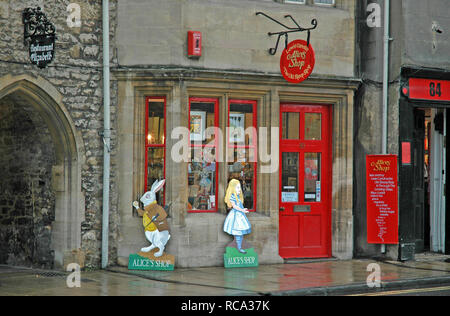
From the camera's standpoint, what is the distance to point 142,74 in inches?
516

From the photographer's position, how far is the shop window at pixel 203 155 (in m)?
13.4

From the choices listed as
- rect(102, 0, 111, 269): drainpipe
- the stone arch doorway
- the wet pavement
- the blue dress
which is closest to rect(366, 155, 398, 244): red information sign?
the wet pavement

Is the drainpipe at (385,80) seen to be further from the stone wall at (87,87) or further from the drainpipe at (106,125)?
the drainpipe at (106,125)

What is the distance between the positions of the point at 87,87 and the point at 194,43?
209 centimetres

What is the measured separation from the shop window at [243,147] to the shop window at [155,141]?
130 centimetres

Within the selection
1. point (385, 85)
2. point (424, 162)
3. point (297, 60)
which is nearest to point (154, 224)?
point (297, 60)

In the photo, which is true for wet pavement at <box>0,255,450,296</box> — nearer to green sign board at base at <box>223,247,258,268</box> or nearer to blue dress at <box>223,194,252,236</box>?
green sign board at base at <box>223,247,258,268</box>

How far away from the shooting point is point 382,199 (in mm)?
14219

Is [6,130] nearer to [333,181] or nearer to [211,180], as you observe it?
[211,180]

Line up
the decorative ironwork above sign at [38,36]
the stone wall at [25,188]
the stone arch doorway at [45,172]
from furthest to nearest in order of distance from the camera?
the stone wall at [25,188]
the stone arch doorway at [45,172]
the decorative ironwork above sign at [38,36]

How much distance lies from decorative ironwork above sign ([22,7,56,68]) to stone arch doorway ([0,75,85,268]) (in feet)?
1.25

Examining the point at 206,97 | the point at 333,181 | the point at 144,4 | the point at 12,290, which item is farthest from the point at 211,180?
the point at 12,290

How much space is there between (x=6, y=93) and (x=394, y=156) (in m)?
7.37

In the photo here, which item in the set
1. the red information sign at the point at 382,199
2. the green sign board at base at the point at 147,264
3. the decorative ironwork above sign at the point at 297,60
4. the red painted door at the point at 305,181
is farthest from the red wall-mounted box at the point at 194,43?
the red information sign at the point at 382,199
